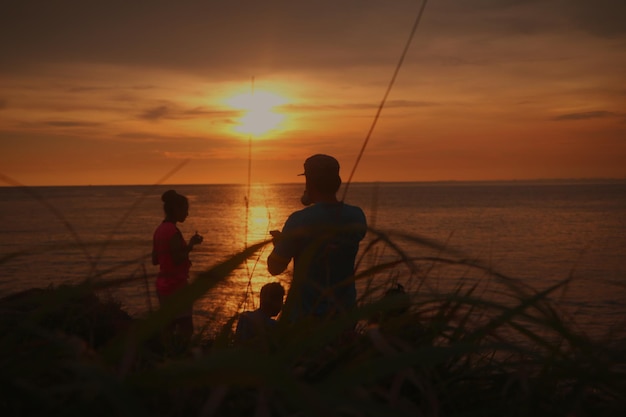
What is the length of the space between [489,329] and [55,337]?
0.86 metres

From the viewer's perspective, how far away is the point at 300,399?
0.75 meters

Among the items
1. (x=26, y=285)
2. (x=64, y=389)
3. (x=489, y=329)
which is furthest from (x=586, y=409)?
(x=26, y=285)

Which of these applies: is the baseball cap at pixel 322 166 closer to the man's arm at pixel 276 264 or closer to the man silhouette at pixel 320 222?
the man silhouette at pixel 320 222

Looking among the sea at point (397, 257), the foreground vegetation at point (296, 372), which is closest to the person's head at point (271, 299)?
the sea at point (397, 257)

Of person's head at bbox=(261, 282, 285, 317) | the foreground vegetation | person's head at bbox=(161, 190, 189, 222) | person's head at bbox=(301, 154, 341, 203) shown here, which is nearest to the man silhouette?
person's head at bbox=(301, 154, 341, 203)

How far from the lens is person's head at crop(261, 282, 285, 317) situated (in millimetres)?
4461

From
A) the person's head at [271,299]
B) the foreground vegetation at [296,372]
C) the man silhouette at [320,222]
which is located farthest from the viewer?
the person's head at [271,299]

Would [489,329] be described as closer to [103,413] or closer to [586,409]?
[586,409]

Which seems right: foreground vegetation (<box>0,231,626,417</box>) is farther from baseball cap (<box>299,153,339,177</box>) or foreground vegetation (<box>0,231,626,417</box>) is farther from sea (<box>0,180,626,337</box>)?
baseball cap (<box>299,153,339,177</box>)

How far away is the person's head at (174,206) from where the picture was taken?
716 centimetres

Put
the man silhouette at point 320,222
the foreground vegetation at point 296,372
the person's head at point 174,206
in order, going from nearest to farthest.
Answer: the foreground vegetation at point 296,372 → the man silhouette at point 320,222 → the person's head at point 174,206

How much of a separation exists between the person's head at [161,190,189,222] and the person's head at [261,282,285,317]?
9.69 ft

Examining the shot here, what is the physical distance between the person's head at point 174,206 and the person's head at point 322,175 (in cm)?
337

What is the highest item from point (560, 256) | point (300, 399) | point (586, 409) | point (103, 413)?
point (300, 399)
